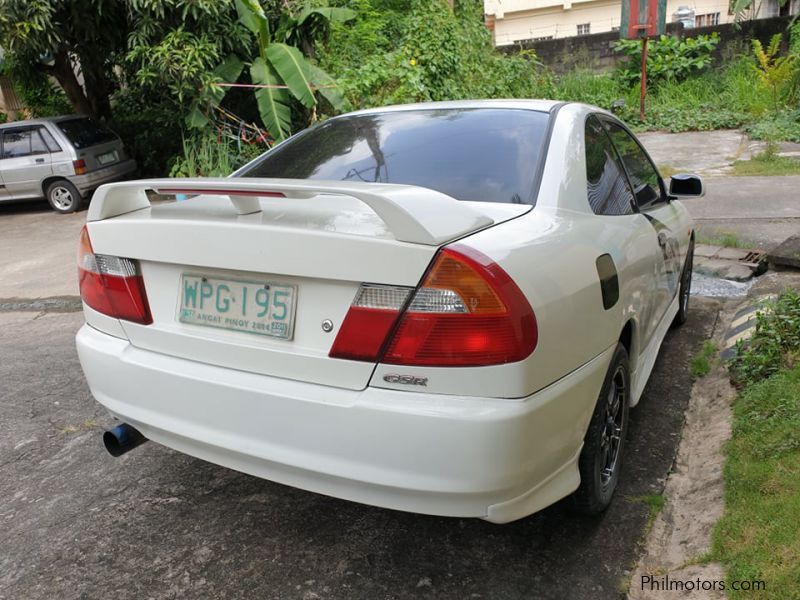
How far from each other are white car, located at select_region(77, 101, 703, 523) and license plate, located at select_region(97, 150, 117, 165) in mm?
10019

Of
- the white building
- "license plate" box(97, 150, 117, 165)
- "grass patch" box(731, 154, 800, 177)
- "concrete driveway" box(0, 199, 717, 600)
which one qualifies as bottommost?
"grass patch" box(731, 154, 800, 177)

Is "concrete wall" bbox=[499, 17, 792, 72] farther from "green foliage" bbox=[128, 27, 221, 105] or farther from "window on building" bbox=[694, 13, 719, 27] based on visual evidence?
"window on building" bbox=[694, 13, 719, 27]

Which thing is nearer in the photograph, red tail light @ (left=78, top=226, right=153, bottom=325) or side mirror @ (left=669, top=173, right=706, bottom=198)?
red tail light @ (left=78, top=226, right=153, bottom=325)

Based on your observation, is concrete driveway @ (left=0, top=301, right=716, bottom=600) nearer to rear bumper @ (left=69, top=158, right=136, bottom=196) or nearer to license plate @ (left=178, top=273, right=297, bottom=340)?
license plate @ (left=178, top=273, right=297, bottom=340)

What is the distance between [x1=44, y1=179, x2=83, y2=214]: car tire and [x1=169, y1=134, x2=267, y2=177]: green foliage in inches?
85.5

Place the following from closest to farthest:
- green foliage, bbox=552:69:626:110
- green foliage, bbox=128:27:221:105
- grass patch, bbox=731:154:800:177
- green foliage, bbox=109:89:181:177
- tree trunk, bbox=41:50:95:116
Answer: green foliage, bbox=128:27:221:105
grass patch, bbox=731:154:800:177
tree trunk, bbox=41:50:95:116
green foliage, bbox=109:89:181:177
green foliage, bbox=552:69:626:110

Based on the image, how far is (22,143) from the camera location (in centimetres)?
1101

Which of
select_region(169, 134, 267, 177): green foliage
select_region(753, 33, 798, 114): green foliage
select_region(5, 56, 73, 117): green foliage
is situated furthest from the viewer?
select_region(5, 56, 73, 117): green foliage

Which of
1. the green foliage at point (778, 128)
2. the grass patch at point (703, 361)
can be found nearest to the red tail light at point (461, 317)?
the grass patch at point (703, 361)

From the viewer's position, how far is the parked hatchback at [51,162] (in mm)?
10844

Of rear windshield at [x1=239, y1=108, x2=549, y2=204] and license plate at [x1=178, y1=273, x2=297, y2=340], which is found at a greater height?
rear windshield at [x1=239, y1=108, x2=549, y2=204]

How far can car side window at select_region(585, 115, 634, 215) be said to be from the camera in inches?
103

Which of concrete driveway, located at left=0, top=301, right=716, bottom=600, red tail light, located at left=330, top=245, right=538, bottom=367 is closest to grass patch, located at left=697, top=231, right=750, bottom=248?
concrete driveway, located at left=0, top=301, right=716, bottom=600

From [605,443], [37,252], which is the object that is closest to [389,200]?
[605,443]
